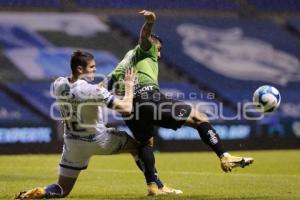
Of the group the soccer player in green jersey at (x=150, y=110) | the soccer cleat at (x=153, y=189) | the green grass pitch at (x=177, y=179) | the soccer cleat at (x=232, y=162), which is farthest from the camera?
the green grass pitch at (x=177, y=179)

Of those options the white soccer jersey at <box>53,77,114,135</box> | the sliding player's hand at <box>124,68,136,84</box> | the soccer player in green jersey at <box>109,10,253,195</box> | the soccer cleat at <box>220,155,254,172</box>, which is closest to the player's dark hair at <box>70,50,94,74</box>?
the white soccer jersey at <box>53,77,114,135</box>

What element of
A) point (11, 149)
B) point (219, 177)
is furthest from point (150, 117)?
point (11, 149)

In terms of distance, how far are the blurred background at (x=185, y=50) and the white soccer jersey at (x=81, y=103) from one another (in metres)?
13.7

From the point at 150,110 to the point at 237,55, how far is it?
65.2ft

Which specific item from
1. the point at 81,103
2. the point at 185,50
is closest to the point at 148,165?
the point at 81,103

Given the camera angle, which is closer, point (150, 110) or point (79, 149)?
point (79, 149)

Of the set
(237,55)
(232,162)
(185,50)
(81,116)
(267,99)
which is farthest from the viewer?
(237,55)

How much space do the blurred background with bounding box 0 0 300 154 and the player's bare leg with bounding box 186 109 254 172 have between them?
13.3 meters

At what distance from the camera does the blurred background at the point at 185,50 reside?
79.0ft

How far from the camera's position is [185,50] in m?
28.2

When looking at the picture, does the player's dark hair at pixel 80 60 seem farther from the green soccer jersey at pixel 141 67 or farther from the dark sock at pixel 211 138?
the dark sock at pixel 211 138

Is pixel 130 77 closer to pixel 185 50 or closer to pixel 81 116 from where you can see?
pixel 81 116

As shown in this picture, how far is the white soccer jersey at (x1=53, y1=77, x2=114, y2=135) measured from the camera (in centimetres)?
846

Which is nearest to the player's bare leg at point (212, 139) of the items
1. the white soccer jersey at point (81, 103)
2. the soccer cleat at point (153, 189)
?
the soccer cleat at point (153, 189)
